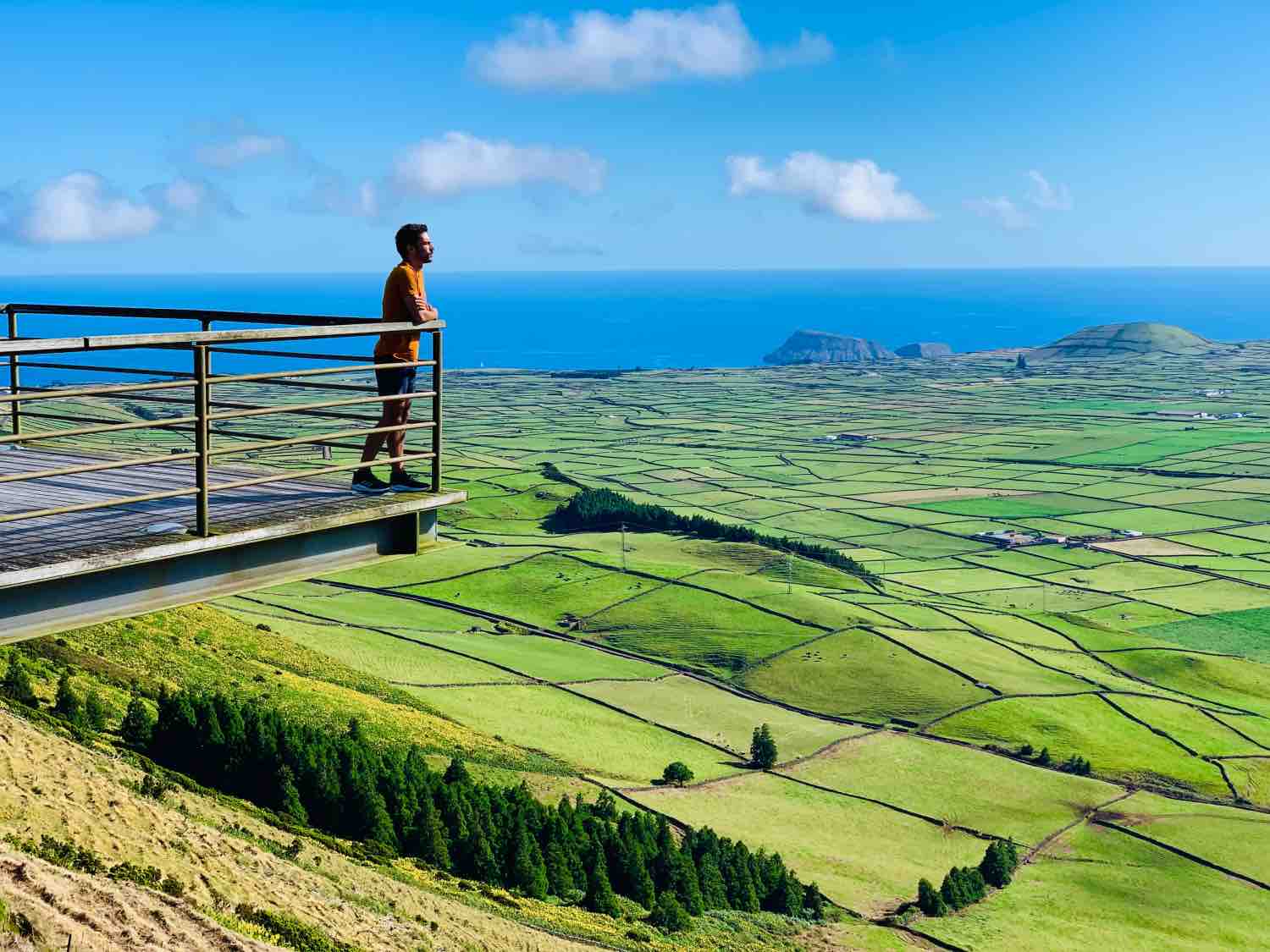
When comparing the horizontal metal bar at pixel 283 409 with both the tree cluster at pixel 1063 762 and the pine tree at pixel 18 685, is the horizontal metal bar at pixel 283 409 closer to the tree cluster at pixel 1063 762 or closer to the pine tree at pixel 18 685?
the pine tree at pixel 18 685

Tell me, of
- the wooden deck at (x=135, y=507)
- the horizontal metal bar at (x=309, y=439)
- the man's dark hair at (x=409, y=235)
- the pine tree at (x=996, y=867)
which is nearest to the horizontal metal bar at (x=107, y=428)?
the horizontal metal bar at (x=309, y=439)

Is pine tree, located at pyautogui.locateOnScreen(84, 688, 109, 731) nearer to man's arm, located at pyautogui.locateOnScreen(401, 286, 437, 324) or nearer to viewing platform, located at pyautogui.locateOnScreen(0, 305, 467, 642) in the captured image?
viewing platform, located at pyautogui.locateOnScreen(0, 305, 467, 642)

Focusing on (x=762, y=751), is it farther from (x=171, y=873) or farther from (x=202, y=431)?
(x=202, y=431)

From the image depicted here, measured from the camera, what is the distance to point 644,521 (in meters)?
127

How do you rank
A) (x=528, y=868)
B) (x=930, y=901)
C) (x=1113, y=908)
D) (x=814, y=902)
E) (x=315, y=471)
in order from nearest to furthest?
(x=315, y=471)
(x=528, y=868)
(x=814, y=902)
(x=930, y=901)
(x=1113, y=908)

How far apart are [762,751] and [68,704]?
4029 centimetres

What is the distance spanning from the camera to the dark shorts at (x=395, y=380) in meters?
14.4

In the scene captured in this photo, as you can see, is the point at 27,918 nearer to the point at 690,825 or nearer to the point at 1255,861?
the point at 690,825

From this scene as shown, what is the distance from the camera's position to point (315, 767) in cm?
4719

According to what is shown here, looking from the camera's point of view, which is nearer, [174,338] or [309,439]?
[174,338]

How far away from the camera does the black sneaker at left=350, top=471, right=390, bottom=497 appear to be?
1438 cm

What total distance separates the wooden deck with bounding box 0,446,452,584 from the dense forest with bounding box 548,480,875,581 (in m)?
104

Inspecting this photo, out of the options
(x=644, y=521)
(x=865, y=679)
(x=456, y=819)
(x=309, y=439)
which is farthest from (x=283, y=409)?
(x=644, y=521)

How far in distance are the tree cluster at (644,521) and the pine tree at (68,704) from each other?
8173 centimetres
